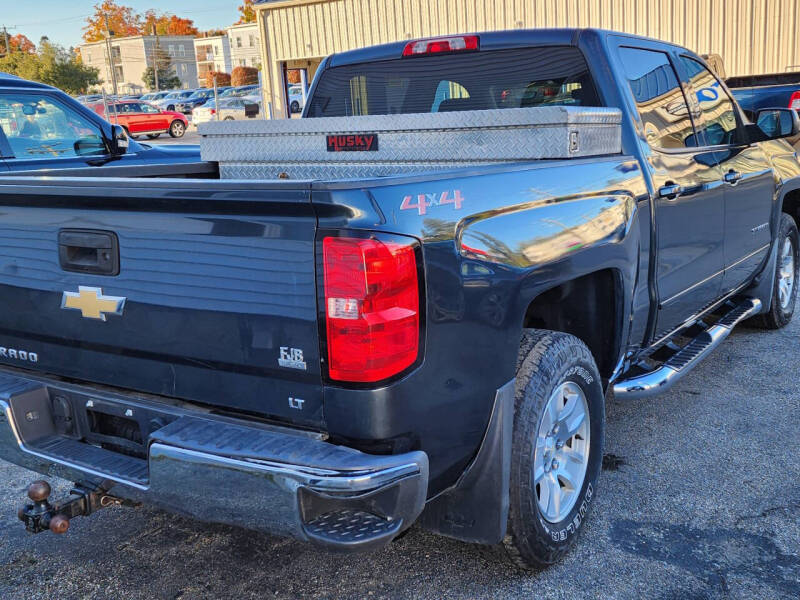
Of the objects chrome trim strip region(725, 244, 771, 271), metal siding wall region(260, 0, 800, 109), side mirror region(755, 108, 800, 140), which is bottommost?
chrome trim strip region(725, 244, 771, 271)

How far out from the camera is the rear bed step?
3.54 metres

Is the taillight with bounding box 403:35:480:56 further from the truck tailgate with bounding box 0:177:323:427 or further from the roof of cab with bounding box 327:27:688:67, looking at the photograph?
the truck tailgate with bounding box 0:177:323:427

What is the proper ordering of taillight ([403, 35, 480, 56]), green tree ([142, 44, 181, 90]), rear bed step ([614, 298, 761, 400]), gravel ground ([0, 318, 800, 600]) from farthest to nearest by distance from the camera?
green tree ([142, 44, 181, 90]), taillight ([403, 35, 480, 56]), rear bed step ([614, 298, 761, 400]), gravel ground ([0, 318, 800, 600])

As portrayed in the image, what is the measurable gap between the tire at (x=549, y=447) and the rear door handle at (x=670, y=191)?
98cm

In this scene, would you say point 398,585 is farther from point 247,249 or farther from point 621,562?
point 247,249

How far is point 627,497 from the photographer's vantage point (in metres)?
3.47

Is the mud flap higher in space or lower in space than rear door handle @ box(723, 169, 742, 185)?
lower

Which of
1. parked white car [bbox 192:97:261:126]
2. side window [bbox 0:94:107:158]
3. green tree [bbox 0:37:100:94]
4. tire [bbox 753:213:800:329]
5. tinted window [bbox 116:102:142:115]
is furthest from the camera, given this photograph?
green tree [bbox 0:37:100:94]

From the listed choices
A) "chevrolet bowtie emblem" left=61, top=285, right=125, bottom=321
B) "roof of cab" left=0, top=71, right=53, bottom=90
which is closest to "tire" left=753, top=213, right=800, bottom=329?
"chevrolet bowtie emblem" left=61, top=285, right=125, bottom=321

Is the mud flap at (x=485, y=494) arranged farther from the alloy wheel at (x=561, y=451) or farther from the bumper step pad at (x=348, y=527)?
the bumper step pad at (x=348, y=527)

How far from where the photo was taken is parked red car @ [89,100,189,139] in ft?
101

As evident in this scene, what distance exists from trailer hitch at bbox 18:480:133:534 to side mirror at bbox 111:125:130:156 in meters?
5.09

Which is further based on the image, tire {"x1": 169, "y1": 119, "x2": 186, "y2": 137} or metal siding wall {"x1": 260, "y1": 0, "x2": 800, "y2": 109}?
tire {"x1": 169, "y1": 119, "x2": 186, "y2": 137}

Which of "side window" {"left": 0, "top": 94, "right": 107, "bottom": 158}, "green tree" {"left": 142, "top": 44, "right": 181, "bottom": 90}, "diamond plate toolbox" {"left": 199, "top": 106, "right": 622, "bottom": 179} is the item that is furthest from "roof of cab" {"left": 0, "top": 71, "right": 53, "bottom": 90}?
"green tree" {"left": 142, "top": 44, "right": 181, "bottom": 90}
